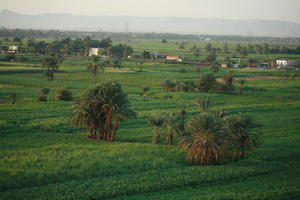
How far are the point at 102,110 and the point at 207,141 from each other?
1272 centimetres

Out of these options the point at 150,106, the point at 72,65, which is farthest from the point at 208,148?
the point at 72,65

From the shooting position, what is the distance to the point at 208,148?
35.9m

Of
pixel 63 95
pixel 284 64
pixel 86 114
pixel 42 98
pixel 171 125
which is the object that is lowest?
pixel 42 98

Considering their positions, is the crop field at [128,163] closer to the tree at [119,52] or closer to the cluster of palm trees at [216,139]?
the cluster of palm trees at [216,139]

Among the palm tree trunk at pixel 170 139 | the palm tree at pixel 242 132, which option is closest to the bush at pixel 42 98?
the palm tree trunk at pixel 170 139

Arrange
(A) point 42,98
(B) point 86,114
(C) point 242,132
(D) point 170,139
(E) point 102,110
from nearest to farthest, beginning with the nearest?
(C) point 242,132 < (D) point 170,139 < (E) point 102,110 < (B) point 86,114 < (A) point 42,98

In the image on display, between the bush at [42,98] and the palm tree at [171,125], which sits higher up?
the palm tree at [171,125]

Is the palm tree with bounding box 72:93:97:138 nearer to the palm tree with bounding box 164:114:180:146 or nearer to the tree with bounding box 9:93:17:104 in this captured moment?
the palm tree with bounding box 164:114:180:146

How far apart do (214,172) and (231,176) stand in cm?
124

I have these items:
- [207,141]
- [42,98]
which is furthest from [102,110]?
[42,98]

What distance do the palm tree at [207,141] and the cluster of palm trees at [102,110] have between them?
31.0 feet

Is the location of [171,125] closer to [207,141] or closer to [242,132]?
[207,141]

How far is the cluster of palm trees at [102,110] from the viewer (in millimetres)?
43938

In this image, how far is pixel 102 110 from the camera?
4425 cm
